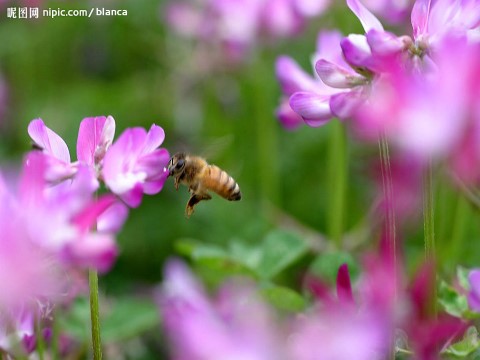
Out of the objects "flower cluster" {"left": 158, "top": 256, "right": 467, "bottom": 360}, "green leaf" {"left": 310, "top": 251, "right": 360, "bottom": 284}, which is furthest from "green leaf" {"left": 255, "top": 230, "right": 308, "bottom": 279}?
"flower cluster" {"left": 158, "top": 256, "right": 467, "bottom": 360}

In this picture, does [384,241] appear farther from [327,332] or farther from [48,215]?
[48,215]

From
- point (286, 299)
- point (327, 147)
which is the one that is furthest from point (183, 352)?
point (327, 147)

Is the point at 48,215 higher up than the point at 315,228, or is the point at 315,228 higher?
the point at 48,215

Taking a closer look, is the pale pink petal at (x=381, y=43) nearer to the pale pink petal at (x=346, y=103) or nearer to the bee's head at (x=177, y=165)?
the pale pink petal at (x=346, y=103)

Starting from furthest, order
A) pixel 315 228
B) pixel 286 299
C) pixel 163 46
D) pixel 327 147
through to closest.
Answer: pixel 163 46 < pixel 327 147 < pixel 315 228 < pixel 286 299

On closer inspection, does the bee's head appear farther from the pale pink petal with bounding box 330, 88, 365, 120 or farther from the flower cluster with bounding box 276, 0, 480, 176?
the pale pink petal with bounding box 330, 88, 365, 120

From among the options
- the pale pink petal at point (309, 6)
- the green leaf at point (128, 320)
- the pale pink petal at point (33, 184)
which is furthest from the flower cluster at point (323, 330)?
the pale pink petal at point (309, 6)
